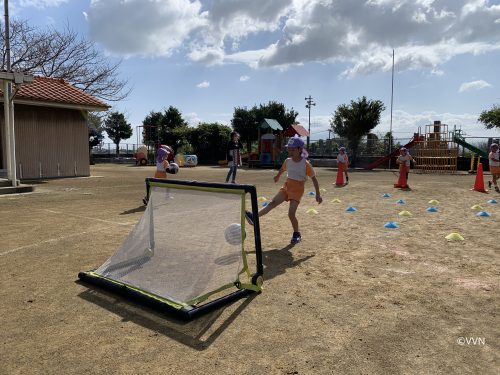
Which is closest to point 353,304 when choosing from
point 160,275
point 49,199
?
point 160,275

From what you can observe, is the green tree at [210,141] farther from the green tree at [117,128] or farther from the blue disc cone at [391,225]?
the blue disc cone at [391,225]

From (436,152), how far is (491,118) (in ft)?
98.9

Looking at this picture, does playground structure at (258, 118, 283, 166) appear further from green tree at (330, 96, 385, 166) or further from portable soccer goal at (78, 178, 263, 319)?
portable soccer goal at (78, 178, 263, 319)

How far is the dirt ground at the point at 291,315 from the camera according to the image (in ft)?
9.48

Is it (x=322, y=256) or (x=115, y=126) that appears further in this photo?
(x=115, y=126)

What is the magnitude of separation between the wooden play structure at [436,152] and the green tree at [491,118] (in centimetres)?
2734

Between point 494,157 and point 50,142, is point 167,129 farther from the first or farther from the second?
point 494,157

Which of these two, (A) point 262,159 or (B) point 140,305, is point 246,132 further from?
(B) point 140,305

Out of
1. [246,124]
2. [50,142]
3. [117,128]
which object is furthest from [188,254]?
[117,128]

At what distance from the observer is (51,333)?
3.31 metres

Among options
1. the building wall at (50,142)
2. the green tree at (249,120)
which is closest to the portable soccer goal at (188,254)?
the building wall at (50,142)

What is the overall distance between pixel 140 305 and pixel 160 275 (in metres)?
0.43

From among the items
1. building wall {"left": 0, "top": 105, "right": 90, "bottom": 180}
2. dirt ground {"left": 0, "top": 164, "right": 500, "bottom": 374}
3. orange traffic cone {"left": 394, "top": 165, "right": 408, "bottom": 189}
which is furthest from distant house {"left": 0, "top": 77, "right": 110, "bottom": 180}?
orange traffic cone {"left": 394, "top": 165, "right": 408, "bottom": 189}

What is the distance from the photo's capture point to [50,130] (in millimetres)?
19891
